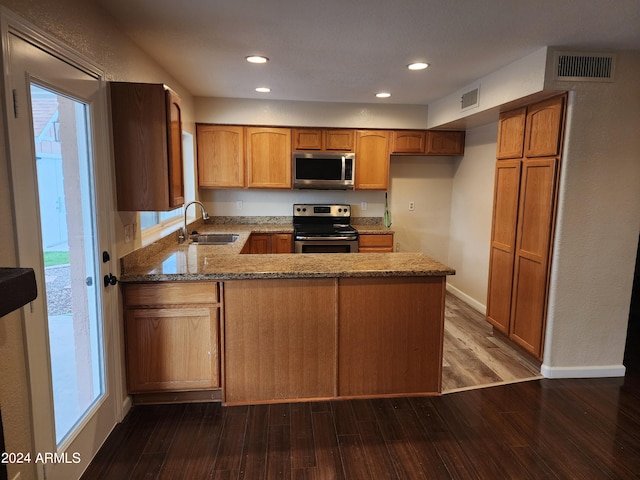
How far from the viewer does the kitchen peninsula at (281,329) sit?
2389 millimetres

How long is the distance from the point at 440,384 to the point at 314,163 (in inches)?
114

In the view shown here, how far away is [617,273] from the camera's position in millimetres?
2877

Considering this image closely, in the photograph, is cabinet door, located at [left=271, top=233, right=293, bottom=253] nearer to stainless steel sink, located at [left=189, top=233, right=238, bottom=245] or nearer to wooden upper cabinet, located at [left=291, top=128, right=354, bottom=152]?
stainless steel sink, located at [left=189, top=233, right=238, bottom=245]

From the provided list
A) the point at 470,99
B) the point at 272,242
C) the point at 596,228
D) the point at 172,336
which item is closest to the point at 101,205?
the point at 172,336

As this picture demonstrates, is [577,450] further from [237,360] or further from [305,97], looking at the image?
[305,97]

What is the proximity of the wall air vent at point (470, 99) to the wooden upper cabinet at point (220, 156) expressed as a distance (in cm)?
242

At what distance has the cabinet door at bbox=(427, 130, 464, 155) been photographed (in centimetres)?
476

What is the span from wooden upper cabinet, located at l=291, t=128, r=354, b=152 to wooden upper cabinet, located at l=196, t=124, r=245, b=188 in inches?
25.5

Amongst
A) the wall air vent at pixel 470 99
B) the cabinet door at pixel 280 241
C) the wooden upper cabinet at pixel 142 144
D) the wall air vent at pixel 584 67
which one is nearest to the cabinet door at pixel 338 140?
the cabinet door at pixel 280 241

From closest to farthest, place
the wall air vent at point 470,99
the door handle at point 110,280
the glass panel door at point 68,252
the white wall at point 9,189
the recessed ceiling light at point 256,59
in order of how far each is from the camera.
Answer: the white wall at point 9,189, the glass panel door at point 68,252, the door handle at point 110,280, the recessed ceiling light at point 256,59, the wall air vent at point 470,99

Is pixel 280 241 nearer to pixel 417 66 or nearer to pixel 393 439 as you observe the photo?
pixel 417 66

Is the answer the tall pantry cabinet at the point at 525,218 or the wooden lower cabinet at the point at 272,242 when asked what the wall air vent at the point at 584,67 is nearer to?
the tall pantry cabinet at the point at 525,218

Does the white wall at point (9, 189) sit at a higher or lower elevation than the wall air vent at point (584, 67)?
lower

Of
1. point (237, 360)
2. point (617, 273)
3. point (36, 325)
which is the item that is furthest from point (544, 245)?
point (36, 325)
